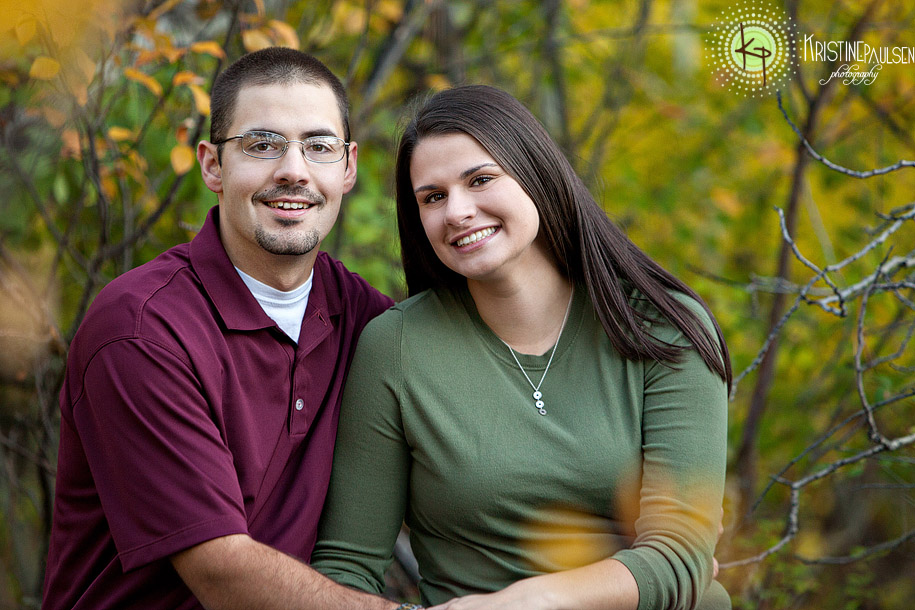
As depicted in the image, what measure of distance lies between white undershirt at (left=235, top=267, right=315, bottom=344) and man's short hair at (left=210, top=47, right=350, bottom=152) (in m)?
0.41

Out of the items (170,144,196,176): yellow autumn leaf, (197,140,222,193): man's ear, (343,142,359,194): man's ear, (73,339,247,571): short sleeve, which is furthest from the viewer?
(170,144,196,176): yellow autumn leaf

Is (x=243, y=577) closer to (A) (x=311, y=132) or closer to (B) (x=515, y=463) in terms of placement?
(B) (x=515, y=463)

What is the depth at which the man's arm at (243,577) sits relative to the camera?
5.98 ft

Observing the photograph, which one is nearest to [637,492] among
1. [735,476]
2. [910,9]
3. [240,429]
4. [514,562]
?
[514,562]

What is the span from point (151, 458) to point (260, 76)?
1.05 metres

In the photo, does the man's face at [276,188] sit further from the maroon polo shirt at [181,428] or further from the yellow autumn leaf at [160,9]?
the yellow autumn leaf at [160,9]

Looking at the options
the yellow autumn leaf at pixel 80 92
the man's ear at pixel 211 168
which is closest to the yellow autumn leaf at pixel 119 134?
the yellow autumn leaf at pixel 80 92

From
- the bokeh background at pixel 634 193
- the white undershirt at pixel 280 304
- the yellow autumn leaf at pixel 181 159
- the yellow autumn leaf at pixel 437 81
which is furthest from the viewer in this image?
the yellow autumn leaf at pixel 437 81

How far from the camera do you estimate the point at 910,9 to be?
4234mm

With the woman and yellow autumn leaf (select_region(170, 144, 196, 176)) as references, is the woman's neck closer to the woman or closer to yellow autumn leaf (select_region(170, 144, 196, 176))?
the woman

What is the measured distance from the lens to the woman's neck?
2.32m

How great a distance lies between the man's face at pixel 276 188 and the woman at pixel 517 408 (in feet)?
0.83

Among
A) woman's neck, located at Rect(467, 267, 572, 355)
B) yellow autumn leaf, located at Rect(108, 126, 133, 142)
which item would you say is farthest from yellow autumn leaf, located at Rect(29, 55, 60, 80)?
woman's neck, located at Rect(467, 267, 572, 355)

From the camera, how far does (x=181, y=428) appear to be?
1851 mm
